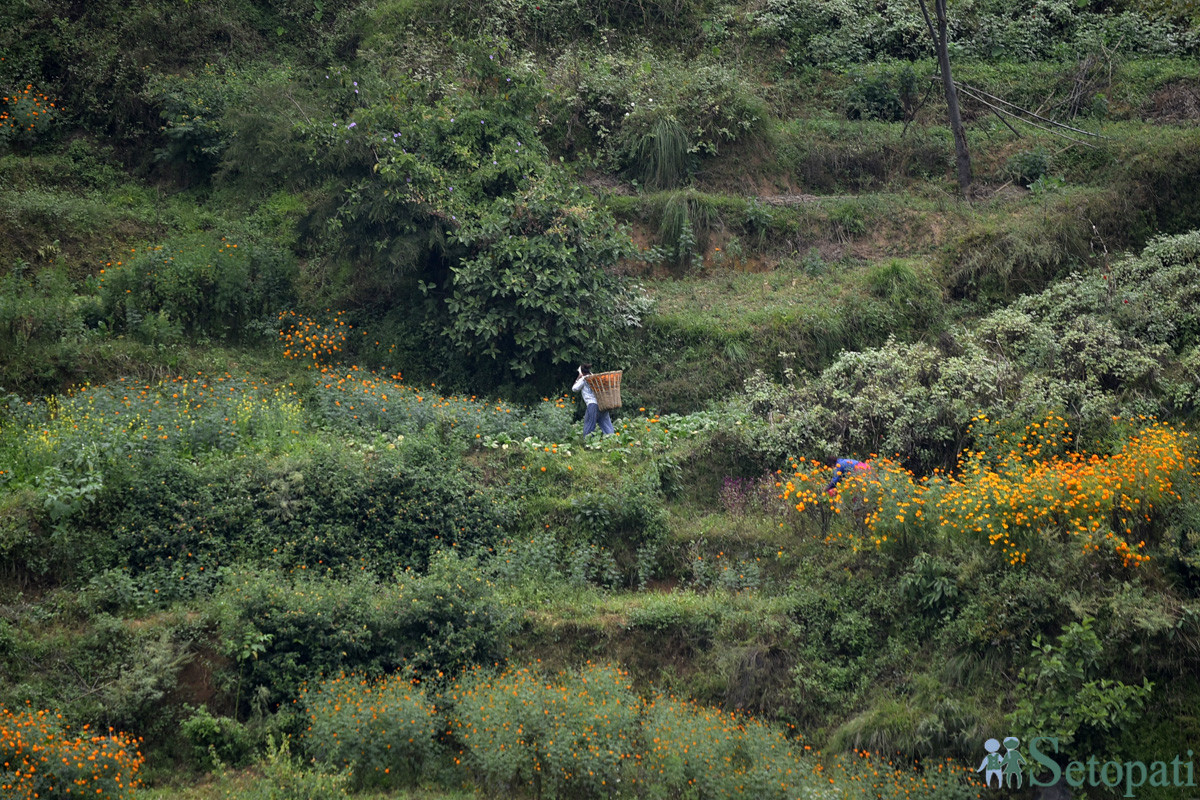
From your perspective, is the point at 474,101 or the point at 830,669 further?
the point at 474,101

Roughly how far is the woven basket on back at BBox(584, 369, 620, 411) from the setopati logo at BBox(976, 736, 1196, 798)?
6.18 metres

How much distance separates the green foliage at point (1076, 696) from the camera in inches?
287

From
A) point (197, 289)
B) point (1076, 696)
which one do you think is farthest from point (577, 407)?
point (1076, 696)

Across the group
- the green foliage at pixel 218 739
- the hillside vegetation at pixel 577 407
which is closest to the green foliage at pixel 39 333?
the hillside vegetation at pixel 577 407

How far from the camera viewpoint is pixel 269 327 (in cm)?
1391

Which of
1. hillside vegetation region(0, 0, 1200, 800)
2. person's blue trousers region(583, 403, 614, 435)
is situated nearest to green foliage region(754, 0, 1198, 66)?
hillside vegetation region(0, 0, 1200, 800)

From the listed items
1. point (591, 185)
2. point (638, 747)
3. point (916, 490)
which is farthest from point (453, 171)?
point (638, 747)

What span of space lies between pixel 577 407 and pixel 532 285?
174 centimetres

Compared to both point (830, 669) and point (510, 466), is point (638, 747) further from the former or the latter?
point (510, 466)

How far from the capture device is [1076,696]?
7.43 metres

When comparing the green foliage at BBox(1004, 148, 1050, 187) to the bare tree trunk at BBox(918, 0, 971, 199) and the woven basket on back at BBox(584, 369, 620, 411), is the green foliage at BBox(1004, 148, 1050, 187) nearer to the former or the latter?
the bare tree trunk at BBox(918, 0, 971, 199)

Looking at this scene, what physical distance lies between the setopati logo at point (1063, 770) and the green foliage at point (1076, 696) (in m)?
0.13

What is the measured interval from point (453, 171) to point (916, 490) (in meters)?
8.17

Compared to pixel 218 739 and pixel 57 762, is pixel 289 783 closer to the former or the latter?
pixel 218 739
